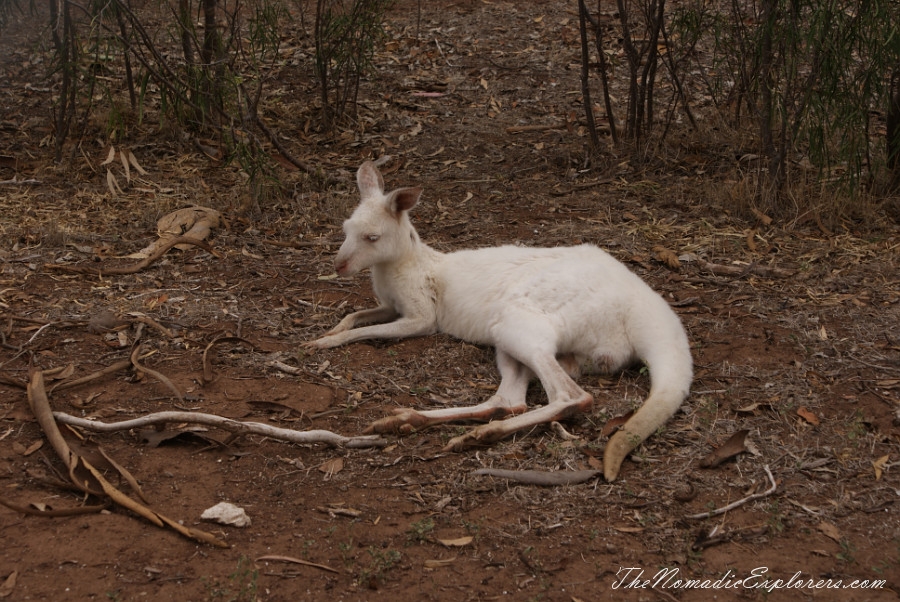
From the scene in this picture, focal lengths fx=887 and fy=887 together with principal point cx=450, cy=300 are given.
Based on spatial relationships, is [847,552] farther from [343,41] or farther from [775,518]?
[343,41]

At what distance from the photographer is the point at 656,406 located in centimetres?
380

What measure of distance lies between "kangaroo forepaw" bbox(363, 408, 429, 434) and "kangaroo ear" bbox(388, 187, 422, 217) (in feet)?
4.83

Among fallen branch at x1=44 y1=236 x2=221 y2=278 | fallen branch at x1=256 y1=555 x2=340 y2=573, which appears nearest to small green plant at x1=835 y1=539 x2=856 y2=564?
fallen branch at x1=256 y1=555 x2=340 y2=573

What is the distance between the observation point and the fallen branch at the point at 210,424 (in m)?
3.66

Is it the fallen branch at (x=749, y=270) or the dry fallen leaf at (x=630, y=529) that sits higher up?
the fallen branch at (x=749, y=270)

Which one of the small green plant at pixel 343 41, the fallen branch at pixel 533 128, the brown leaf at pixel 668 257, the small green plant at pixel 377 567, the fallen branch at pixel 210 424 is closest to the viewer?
the small green plant at pixel 377 567

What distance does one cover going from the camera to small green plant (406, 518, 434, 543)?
3098 mm

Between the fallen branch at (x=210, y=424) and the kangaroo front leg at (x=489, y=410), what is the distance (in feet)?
0.82

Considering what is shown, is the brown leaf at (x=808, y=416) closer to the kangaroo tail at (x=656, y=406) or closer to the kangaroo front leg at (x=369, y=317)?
the kangaroo tail at (x=656, y=406)

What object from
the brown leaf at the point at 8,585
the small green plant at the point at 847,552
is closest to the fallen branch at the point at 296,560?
the brown leaf at the point at 8,585

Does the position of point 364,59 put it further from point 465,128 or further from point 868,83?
point 868,83

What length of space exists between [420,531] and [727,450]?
4.43 ft

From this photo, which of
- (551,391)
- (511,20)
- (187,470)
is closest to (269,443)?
(187,470)

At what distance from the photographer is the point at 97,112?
798cm
